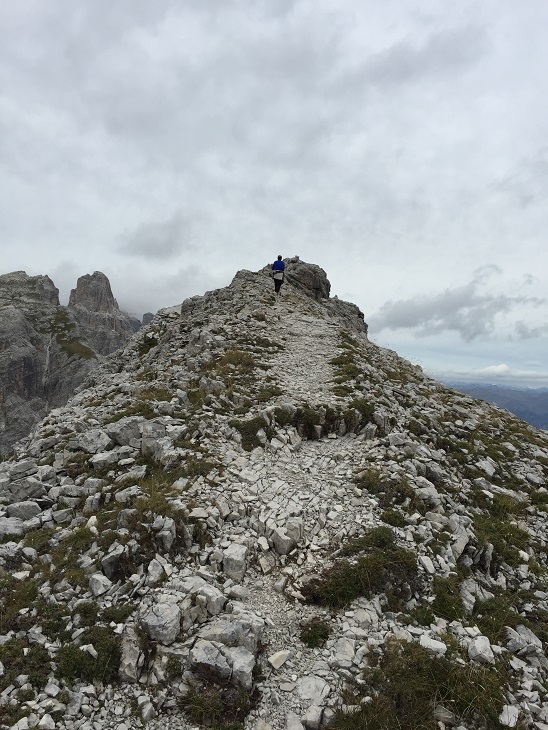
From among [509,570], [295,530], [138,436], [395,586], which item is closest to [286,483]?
[295,530]

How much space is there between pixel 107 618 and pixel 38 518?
509 centimetres

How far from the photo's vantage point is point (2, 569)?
10.7 metres

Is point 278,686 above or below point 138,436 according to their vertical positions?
below

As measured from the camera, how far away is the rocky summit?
318 inches

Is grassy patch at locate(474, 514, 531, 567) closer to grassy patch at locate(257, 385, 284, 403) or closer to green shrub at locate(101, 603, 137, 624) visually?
grassy patch at locate(257, 385, 284, 403)

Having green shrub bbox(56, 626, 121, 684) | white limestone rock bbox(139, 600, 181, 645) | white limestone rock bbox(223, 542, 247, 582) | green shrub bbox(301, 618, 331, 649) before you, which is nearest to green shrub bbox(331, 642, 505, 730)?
green shrub bbox(301, 618, 331, 649)

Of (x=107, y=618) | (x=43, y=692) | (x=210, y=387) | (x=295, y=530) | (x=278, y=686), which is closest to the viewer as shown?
(x=43, y=692)

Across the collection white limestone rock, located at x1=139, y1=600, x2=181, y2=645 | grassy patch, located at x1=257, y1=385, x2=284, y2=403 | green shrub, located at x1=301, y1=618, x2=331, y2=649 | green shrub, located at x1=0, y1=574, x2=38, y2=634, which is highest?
grassy patch, located at x1=257, y1=385, x2=284, y2=403

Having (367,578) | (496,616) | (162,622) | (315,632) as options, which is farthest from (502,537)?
(162,622)

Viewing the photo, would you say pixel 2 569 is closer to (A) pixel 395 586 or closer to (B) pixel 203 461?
(B) pixel 203 461

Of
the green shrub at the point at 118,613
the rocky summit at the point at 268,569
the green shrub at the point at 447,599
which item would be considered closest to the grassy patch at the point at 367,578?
the rocky summit at the point at 268,569

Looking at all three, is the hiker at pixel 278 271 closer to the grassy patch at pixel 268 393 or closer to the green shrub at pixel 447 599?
the grassy patch at pixel 268 393

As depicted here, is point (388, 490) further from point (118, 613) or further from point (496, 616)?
point (118, 613)

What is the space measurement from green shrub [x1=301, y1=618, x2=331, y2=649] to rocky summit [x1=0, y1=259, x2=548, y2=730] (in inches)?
1.9
